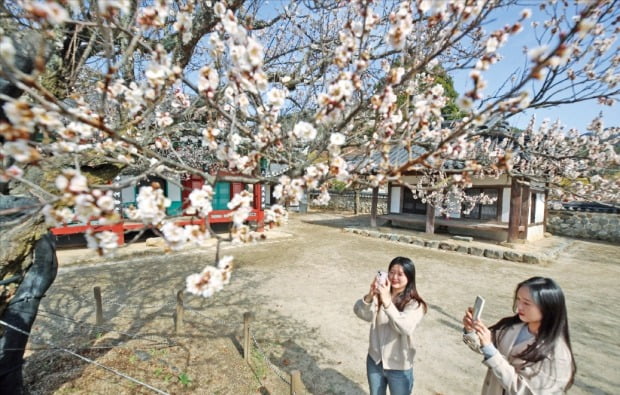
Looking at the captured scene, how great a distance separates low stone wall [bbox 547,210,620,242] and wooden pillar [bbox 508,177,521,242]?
4763mm

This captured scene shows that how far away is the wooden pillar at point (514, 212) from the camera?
9961 millimetres

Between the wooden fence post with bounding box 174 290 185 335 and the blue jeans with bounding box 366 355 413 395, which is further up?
the blue jeans with bounding box 366 355 413 395

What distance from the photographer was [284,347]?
4.11 metres

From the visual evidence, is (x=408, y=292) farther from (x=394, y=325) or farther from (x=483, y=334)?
(x=483, y=334)

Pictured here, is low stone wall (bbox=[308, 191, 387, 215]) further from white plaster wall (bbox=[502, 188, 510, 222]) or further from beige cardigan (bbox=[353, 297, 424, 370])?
beige cardigan (bbox=[353, 297, 424, 370])

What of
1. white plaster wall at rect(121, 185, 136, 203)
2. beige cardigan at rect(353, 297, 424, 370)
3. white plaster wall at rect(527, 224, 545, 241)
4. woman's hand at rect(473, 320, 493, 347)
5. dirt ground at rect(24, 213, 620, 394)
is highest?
white plaster wall at rect(121, 185, 136, 203)

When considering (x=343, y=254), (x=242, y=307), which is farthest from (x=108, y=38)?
(x=343, y=254)

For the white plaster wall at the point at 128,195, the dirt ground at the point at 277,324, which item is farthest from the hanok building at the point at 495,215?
the white plaster wall at the point at 128,195

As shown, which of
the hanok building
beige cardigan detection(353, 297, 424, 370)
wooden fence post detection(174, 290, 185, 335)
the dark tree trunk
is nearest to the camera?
the dark tree trunk

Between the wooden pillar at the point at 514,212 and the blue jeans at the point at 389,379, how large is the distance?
992 cm

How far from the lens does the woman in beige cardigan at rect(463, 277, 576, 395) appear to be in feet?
5.51

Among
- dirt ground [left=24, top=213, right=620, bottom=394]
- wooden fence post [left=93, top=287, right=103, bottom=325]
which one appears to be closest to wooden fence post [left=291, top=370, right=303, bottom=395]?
dirt ground [left=24, top=213, right=620, bottom=394]

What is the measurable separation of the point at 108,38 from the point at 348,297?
224 inches

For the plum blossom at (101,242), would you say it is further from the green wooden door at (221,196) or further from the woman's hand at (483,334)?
the green wooden door at (221,196)
